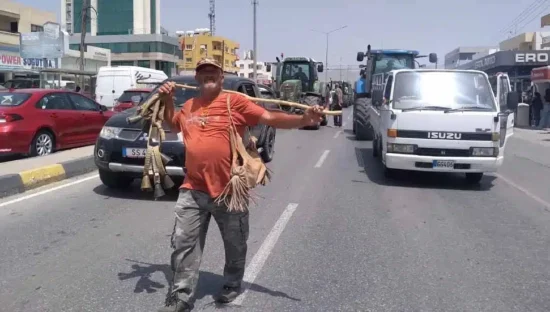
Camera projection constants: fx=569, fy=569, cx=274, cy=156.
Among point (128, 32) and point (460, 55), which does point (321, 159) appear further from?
point (128, 32)

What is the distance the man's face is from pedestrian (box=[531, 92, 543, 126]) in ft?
84.3

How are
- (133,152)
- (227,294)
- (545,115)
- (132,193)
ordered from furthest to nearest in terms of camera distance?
(545,115)
(132,193)
(133,152)
(227,294)

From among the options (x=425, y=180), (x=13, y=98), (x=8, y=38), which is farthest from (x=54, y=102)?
(x=8, y=38)

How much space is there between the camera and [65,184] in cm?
960

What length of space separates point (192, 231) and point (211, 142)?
65 centimetres

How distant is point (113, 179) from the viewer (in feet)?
29.2

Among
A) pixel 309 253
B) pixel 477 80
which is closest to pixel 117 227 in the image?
pixel 309 253

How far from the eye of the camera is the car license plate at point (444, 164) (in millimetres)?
9461

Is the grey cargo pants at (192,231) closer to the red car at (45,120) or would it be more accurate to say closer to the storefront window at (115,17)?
the red car at (45,120)

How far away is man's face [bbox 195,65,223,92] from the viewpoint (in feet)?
13.6

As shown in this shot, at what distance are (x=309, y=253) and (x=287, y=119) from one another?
6.69 ft

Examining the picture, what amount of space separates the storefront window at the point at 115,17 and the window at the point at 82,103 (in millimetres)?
94430

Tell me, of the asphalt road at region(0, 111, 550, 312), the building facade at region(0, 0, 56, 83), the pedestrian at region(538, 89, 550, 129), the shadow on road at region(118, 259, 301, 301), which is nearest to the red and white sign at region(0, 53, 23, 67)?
the building facade at region(0, 0, 56, 83)

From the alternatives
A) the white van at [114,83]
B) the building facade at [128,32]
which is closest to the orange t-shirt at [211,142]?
the white van at [114,83]
